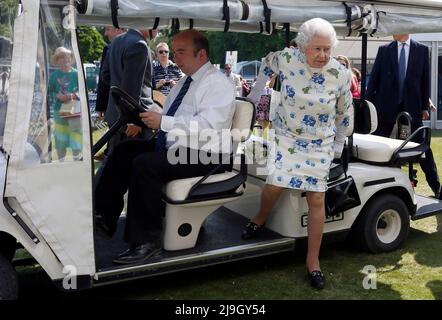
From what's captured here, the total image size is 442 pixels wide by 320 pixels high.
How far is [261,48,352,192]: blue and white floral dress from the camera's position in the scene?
3328mm

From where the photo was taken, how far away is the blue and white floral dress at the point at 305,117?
3328 mm

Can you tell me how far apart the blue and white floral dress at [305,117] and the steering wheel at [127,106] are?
0.87 m

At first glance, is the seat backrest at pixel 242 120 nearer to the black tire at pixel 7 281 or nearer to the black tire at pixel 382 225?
the black tire at pixel 382 225

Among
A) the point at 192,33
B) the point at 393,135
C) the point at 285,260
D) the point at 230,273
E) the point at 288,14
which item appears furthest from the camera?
the point at 393,135

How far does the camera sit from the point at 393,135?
16.5 ft

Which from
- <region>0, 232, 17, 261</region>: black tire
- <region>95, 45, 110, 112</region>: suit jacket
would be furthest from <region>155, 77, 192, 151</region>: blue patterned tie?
<region>95, 45, 110, 112</region>: suit jacket

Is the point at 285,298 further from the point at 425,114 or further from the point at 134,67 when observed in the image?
the point at 425,114

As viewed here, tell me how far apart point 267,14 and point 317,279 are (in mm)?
1629

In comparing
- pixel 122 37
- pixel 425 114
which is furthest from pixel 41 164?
pixel 425 114

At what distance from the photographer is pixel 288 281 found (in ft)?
11.7

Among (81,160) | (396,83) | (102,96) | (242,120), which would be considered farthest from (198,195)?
(396,83)

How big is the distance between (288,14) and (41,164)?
159 centimetres

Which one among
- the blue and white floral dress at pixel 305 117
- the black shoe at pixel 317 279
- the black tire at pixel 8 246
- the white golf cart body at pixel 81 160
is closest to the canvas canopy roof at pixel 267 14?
the white golf cart body at pixel 81 160

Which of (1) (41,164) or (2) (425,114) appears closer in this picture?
(1) (41,164)
